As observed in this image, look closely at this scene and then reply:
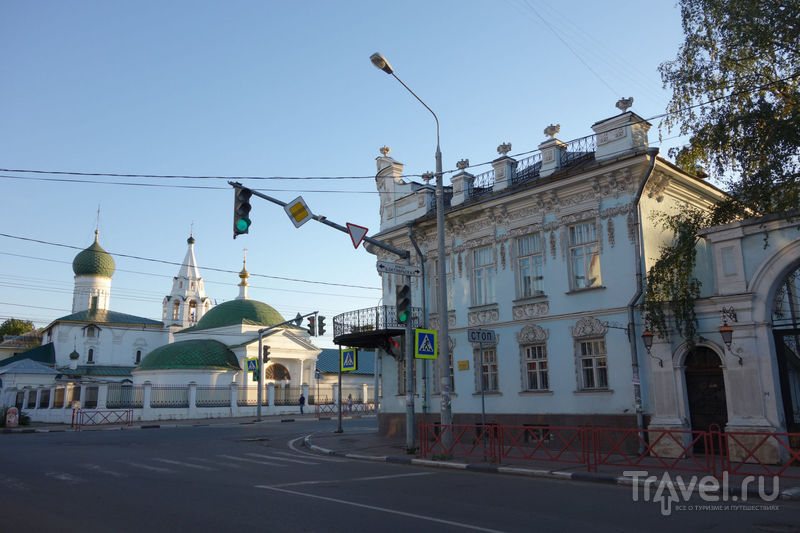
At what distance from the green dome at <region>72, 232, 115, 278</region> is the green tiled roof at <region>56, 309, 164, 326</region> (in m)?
4.71

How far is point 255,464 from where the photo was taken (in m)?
15.2

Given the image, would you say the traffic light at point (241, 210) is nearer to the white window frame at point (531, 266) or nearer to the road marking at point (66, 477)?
the road marking at point (66, 477)

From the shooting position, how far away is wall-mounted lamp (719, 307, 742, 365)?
1442 centimetres

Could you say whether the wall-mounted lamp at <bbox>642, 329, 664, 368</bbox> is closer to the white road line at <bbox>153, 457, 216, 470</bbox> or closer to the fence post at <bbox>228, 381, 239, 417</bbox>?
the white road line at <bbox>153, 457, 216, 470</bbox>

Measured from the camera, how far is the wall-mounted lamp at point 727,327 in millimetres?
14422

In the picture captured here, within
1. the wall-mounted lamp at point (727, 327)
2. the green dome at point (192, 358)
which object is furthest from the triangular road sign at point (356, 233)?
the green dome at point (192, 358)

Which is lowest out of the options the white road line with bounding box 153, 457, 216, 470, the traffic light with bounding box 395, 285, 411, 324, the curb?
the curb

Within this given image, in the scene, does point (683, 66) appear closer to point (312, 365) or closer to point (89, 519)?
point (89, 519)

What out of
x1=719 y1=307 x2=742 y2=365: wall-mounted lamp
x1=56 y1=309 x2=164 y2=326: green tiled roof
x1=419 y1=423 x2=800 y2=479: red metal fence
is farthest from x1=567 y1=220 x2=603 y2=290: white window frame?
x1=56 y1=309 x2=164 y2=326: green tiled roof

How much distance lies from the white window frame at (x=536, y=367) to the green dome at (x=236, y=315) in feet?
140

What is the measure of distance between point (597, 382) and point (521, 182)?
24.2 ft

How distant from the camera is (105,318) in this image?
67.9 meters

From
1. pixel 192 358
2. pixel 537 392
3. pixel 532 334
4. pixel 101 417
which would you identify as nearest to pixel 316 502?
pixel 537 392

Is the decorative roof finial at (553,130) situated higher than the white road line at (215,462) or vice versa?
the decorative roof finial at (553,130)
